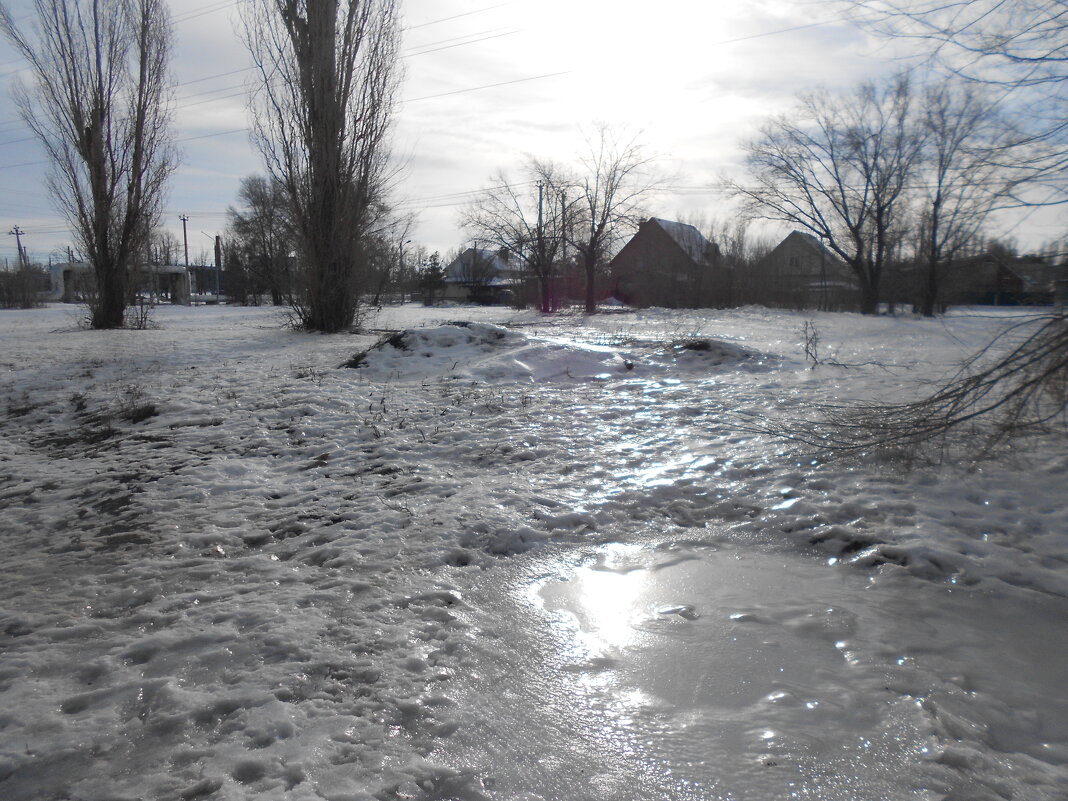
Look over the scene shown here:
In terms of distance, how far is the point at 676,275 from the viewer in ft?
125

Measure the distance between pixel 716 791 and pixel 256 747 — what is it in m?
1.49

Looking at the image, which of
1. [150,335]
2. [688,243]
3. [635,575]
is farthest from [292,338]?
[688,243]

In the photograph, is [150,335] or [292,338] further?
[150,335]

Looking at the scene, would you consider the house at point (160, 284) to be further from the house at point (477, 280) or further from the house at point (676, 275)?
the house at point (676, 275)

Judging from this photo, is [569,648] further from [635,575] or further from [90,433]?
[90,433]

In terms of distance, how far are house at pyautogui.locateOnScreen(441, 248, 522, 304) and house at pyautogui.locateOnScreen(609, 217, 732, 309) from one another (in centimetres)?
1051

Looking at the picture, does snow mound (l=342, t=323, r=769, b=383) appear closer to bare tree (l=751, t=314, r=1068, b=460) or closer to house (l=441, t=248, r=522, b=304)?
bare tree (l=751, t=314, r=1068, b=460)

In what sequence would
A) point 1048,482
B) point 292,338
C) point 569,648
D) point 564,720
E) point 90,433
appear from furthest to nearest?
point 292,338 → point 90,433 → point 1048,482 → point 569,648 → point 564,720

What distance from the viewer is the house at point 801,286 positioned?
3612 centimetres

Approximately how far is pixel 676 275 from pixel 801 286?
6.74 meters

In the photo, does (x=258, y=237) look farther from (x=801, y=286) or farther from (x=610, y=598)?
(x=610, y=598)

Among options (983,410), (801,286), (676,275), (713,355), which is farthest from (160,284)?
(983,410)

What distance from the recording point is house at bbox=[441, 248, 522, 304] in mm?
57344

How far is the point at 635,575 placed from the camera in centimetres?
371
